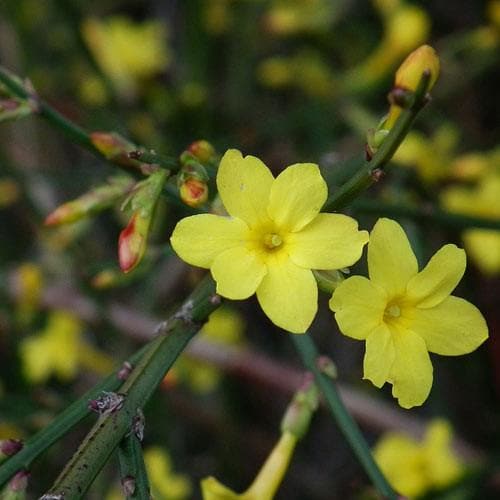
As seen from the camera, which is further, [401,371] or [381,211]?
[381,211]

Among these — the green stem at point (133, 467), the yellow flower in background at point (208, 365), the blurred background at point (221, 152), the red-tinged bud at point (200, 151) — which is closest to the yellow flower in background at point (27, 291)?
the blurred background at point (221, 152)

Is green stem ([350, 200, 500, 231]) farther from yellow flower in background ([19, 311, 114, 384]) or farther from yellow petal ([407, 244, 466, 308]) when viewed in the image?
yellow flower in background ([19, 311, 114, 384])

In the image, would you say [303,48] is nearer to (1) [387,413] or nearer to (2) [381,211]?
(1) [387,413]

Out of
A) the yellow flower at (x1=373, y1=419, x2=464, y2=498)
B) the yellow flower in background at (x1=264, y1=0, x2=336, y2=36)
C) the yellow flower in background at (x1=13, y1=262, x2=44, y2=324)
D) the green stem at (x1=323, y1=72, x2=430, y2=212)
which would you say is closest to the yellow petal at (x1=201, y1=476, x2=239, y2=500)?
the green stem at (x1=323, y1=72, x2=430, y2=212)

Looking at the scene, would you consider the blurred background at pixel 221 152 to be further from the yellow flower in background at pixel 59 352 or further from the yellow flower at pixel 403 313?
the yellow flower at pixel 403 313

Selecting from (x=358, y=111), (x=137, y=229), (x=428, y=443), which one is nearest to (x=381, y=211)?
(x=137, y=229)

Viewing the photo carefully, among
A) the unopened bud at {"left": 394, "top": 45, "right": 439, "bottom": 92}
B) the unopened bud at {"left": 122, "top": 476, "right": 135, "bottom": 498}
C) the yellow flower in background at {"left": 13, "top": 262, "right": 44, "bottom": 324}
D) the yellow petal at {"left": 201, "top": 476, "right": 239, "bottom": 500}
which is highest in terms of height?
the yellow flower in background at {"left": 13, "top": 262, "right": 44, "bottom": 324}
